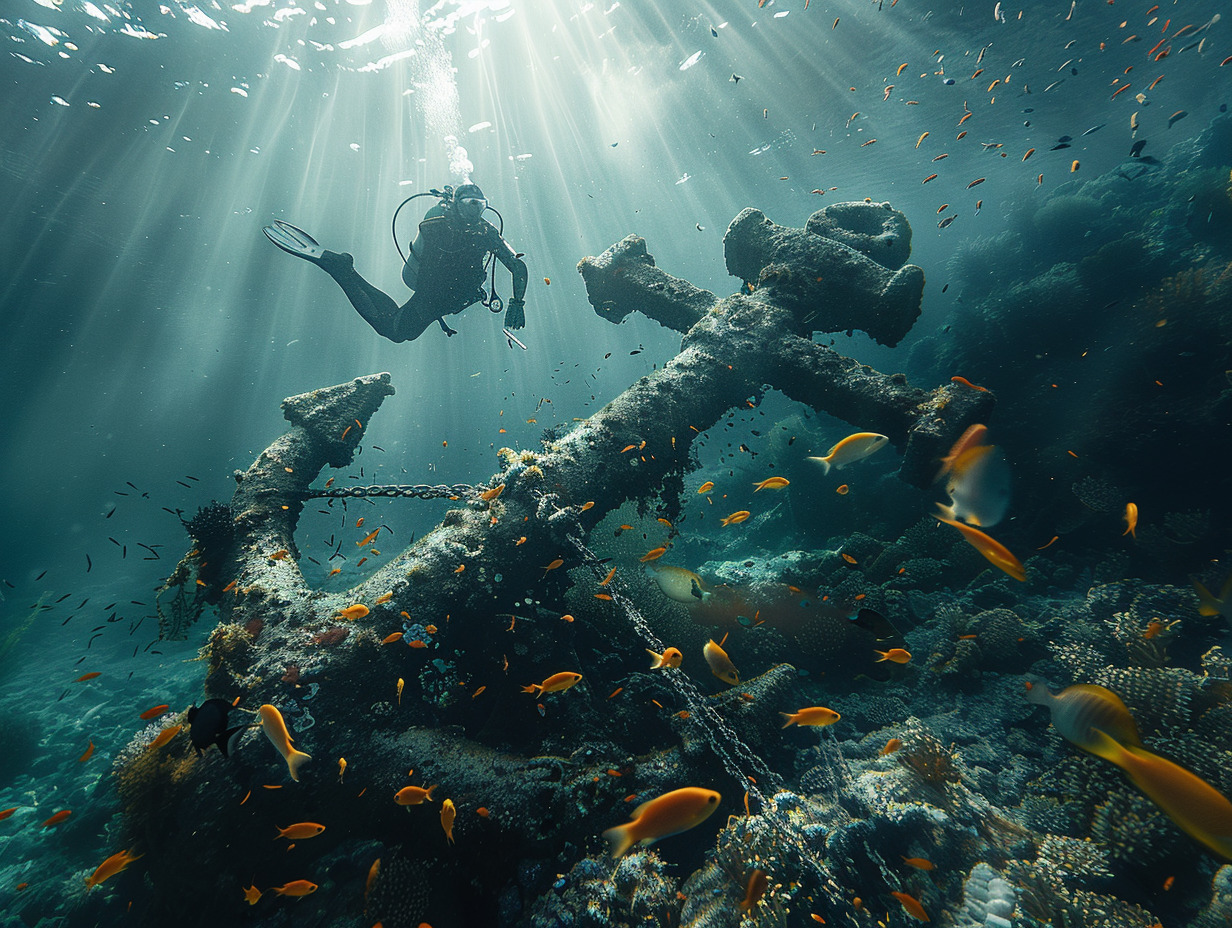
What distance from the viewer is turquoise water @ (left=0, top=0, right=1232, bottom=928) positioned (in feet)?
10.9

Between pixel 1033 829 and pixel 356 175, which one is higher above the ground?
pixel 356 175

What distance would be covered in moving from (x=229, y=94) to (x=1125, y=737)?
28.0 m

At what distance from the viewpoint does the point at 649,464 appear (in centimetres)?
580

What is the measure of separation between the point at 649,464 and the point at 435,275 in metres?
6.94

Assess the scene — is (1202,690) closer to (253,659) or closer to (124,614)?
(253,659)

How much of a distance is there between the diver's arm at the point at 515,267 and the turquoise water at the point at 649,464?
2818 millimetres

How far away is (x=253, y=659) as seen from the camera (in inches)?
154

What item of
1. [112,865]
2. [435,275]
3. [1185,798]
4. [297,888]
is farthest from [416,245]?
[1185,798]

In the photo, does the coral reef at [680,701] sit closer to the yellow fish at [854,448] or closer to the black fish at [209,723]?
the black fish at [209,723]

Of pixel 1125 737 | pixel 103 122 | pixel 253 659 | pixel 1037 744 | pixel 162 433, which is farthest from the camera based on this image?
pixel 162 433

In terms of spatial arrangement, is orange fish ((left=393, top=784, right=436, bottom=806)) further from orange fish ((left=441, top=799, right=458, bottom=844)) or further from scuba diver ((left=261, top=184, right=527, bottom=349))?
scuba diver ((left=261, top=184, right=527, bottom=349))

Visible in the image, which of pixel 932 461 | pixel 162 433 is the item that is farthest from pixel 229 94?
pixel 162 433

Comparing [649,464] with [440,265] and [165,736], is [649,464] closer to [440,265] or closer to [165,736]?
[165,736]

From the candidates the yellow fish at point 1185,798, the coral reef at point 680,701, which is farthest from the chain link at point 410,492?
the yellow fish at point 1185,798
